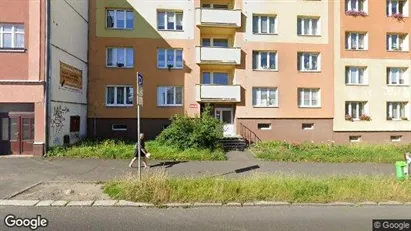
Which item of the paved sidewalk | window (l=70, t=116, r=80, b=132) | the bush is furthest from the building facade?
the paved sidewalk

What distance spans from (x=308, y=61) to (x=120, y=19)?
41.3 ft

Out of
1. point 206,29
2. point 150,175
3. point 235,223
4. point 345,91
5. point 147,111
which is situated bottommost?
point 235,223

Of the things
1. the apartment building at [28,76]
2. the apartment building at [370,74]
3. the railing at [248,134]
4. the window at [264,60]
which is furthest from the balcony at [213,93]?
the apartment building at [28,76]

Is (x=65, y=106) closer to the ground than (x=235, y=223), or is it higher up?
higher up

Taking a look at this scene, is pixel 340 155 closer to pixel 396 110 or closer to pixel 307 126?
pixel 307 126

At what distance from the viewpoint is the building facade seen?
19922mm

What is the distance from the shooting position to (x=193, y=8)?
20422mm

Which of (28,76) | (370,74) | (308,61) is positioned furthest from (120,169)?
(370,74)

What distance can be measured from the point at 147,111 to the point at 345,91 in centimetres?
1312

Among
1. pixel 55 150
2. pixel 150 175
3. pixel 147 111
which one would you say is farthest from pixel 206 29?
pixel 150 175

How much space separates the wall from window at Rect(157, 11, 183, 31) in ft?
14.8

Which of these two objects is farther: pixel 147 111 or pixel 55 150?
pixel 147 111

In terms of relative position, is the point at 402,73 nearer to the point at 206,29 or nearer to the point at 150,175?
the point at 206,29

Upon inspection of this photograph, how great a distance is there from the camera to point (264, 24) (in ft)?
69.2
